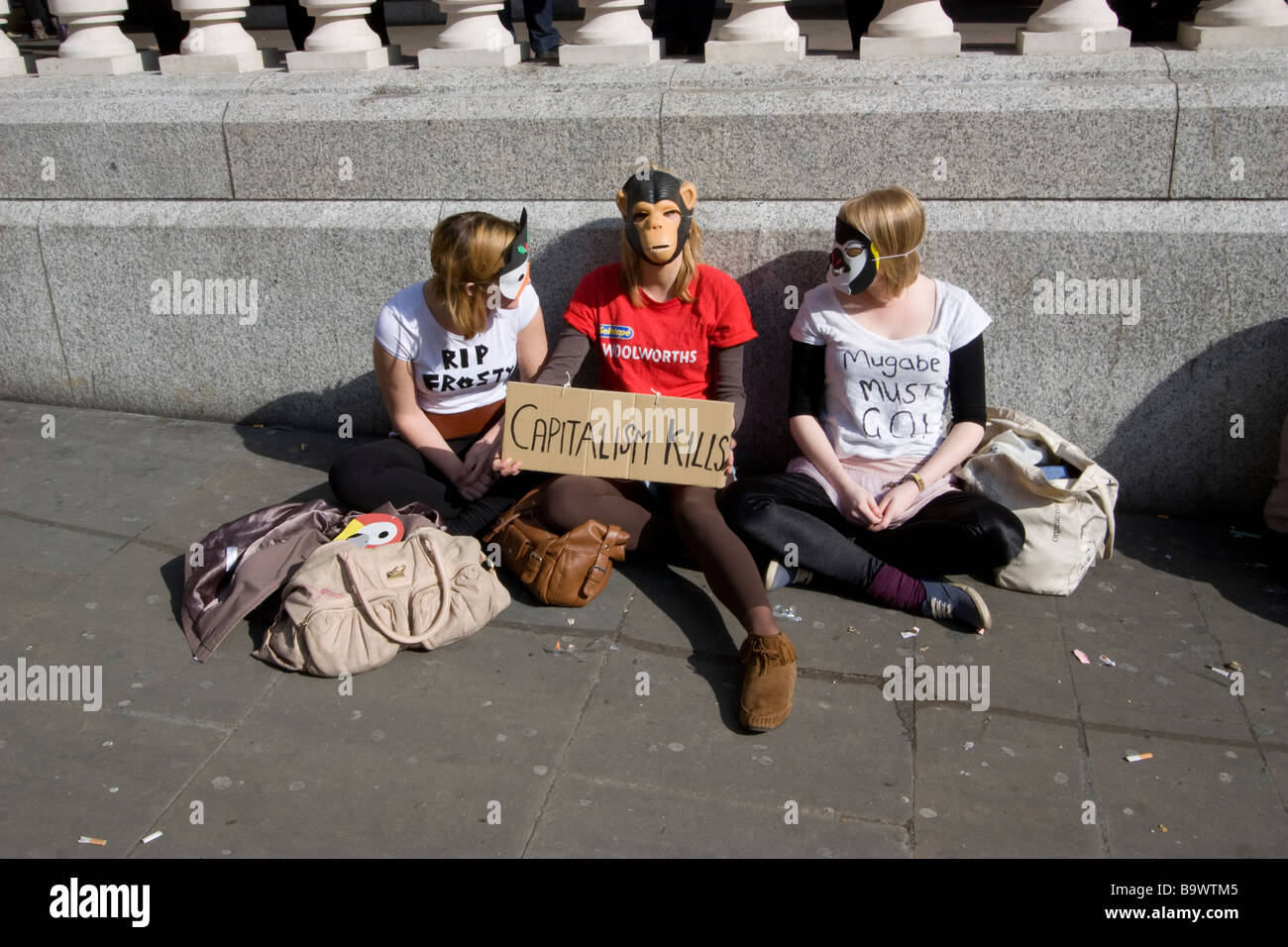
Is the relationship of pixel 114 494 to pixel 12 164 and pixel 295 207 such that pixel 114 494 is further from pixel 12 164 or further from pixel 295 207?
pixel 12 164

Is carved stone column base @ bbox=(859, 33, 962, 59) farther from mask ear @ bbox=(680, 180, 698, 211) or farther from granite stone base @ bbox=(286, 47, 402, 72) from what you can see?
granite stone base @ bbox=(286, 47, 402, 72)

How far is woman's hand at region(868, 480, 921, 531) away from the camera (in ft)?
13.0

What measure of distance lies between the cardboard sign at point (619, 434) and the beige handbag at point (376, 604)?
1.76ft

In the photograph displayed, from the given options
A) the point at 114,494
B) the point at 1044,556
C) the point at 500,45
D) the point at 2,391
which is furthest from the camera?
the point at 2,391

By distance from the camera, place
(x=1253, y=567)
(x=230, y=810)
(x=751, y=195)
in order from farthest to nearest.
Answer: (x=751, y=195), (x=1253, y=567), (x=230, y=810)

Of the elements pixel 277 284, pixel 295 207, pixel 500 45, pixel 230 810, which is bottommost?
pixel 230 810

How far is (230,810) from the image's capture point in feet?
10.1

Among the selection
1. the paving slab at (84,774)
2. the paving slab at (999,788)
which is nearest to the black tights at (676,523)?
the paving slab at (999,788)

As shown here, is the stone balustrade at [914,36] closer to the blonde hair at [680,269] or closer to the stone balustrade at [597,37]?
the stone balustrade at [597,37]

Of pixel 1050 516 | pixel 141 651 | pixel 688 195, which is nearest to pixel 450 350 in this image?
pixel 688 195

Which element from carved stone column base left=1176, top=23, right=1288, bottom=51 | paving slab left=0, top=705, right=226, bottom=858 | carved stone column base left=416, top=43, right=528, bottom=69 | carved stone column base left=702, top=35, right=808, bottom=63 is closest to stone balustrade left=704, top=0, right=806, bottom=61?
carved stone column base left=702, top=35, right=808, bottom=63

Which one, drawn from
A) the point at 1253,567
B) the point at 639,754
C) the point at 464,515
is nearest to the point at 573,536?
the point at 464,515

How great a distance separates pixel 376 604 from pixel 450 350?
121 cm

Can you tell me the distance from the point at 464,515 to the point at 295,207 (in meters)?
1.88
